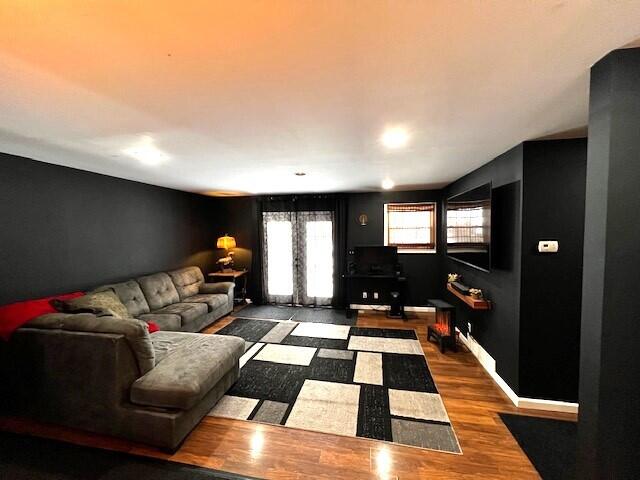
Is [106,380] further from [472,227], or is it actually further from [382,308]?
[382,308]

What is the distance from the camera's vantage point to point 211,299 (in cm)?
432

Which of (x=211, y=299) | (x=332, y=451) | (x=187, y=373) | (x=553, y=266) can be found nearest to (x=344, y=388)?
(x=332, y=451)

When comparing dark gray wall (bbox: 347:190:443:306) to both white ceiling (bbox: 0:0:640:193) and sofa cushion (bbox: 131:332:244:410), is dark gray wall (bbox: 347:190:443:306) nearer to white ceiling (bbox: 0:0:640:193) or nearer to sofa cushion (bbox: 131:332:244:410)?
white ceiling (bbox: 0:0:640:193)

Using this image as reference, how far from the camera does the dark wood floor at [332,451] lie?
172 cm

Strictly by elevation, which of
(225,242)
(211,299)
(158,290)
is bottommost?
(211,299)

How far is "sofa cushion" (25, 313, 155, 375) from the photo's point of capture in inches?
77.7

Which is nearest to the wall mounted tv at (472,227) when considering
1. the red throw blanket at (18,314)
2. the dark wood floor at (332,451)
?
the dark wood floor at (332,451)

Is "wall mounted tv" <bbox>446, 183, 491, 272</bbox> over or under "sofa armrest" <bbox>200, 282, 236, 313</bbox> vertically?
over

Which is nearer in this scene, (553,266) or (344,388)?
(553,266)

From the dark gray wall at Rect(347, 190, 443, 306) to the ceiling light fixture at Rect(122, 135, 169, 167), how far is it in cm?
356

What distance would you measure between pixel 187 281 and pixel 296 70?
437 centimetres

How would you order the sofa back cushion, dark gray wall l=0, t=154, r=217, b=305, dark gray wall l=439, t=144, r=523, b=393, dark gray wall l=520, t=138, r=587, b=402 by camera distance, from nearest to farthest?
dark gray wall l=520, t=138, r=587, b=402 < dark gray wall l=439, t=144, r=523, b=393 < dark gray wall l=0, t=154, r=217, b=305 < the sofa back cushion

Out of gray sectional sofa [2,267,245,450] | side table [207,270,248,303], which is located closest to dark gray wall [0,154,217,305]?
side table [207,270,248,303]

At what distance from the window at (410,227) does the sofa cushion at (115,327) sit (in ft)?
14.4
